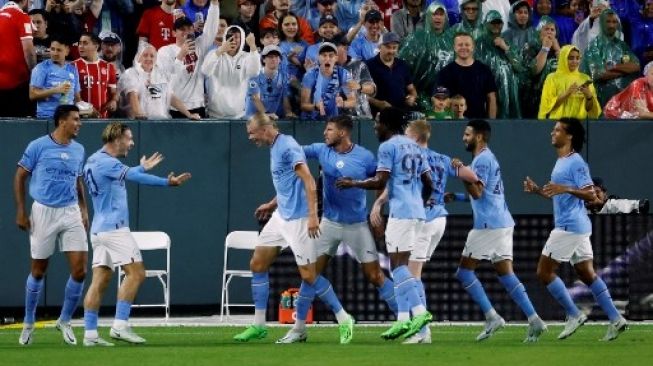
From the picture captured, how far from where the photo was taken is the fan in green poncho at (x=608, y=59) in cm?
2355

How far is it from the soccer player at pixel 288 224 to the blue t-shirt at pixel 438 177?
1646mm

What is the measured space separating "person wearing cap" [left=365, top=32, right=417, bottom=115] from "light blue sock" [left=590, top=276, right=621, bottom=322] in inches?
217

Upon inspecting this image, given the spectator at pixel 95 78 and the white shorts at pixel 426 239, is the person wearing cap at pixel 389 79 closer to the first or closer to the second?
the spectator at pixel 95 78

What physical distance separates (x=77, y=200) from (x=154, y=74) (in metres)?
5.04

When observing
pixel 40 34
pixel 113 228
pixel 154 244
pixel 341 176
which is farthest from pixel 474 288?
pixel 40 34

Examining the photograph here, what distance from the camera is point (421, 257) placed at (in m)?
17.1

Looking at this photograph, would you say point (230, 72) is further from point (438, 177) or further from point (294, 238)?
point (294, 238)

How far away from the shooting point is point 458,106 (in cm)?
2230

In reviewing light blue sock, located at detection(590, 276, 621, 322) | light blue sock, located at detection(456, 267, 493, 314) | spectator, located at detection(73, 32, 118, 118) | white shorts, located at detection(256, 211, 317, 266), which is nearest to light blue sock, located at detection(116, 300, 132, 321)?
white shorts, located at detection(256, 211, 317, 266)

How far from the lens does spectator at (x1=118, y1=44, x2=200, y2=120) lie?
2205 centimetres

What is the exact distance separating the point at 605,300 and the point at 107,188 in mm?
5390

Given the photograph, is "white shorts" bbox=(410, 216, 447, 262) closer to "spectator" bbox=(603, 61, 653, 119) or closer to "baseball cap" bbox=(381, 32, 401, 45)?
"baseball cap" bbox=(381, 32, 401, 45)

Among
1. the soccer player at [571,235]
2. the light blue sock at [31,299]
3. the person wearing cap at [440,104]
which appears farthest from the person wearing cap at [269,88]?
the light blue sock at [31,299]

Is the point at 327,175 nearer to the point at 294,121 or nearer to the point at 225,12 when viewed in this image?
the point at 294,121
